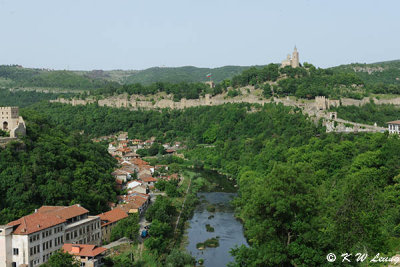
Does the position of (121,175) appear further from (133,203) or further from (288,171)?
(288,171)

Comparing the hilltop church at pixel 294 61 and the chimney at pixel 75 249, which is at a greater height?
the hilltop church at pixel 294 61

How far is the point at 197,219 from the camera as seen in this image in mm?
37344

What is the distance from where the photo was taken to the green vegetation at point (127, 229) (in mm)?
29891

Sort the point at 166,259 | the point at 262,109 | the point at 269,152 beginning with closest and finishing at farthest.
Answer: the point at 166,259
the point at 269,152
the point at 262,109

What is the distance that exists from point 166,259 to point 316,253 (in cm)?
1111

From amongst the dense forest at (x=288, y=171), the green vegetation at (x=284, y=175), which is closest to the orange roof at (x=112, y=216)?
the green vegetation at (x=284, y=175)

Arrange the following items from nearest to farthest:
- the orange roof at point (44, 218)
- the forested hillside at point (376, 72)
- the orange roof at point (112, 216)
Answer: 1. the orange roof at point (44, 218)
2. the orange roof at point (112, 216)
3. the forested hillside at point (376, 72)

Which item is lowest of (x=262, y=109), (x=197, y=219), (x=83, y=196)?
(x=197, y=219)

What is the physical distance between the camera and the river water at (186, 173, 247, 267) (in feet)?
96.0

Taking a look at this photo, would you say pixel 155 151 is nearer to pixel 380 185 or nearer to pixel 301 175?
pixel 380 185

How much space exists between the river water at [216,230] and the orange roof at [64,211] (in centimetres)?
741

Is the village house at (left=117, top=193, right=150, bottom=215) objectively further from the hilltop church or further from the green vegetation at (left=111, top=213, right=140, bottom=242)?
the hilltop church

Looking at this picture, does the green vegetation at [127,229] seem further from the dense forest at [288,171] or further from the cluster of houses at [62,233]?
the dense forest at [288,171]

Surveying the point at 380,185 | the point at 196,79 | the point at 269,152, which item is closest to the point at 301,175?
the point at 380,185
